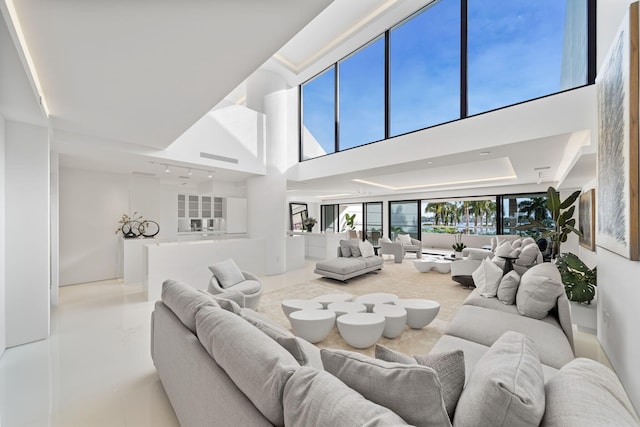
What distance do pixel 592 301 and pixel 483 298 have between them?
62.6 inches

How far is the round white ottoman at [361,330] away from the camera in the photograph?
108 inches

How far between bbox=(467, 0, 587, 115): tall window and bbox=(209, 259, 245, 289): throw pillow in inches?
171

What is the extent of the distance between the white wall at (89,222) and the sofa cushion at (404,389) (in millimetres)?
7042

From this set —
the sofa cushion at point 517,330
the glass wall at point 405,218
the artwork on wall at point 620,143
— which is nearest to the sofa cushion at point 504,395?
the sofa cushion at point 517,330

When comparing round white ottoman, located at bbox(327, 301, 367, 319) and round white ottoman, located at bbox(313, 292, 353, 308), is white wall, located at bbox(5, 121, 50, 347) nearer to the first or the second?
round white ottoman, located at bbox(313, 292, 353, 308)

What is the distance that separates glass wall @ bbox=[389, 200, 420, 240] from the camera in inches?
458

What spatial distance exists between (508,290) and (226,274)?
352 cm

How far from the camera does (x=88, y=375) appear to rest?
7.99ft

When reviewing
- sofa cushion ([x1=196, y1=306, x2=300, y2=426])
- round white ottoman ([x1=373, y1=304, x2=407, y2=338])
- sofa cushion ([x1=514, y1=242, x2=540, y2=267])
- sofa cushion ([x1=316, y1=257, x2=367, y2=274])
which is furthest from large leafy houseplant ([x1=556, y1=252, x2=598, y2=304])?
sofa cushion ([x1=196, y1=306, x2=300, y2=426])

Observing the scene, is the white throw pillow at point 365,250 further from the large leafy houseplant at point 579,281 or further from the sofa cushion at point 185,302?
the sofa cushion at point 185,302

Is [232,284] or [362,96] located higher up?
[362,96]

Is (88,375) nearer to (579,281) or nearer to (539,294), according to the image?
(539,294)

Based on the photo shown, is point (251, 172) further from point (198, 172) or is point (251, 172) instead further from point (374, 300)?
point (374, 300)

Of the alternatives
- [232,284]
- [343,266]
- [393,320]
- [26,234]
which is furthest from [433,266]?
[26,234]
